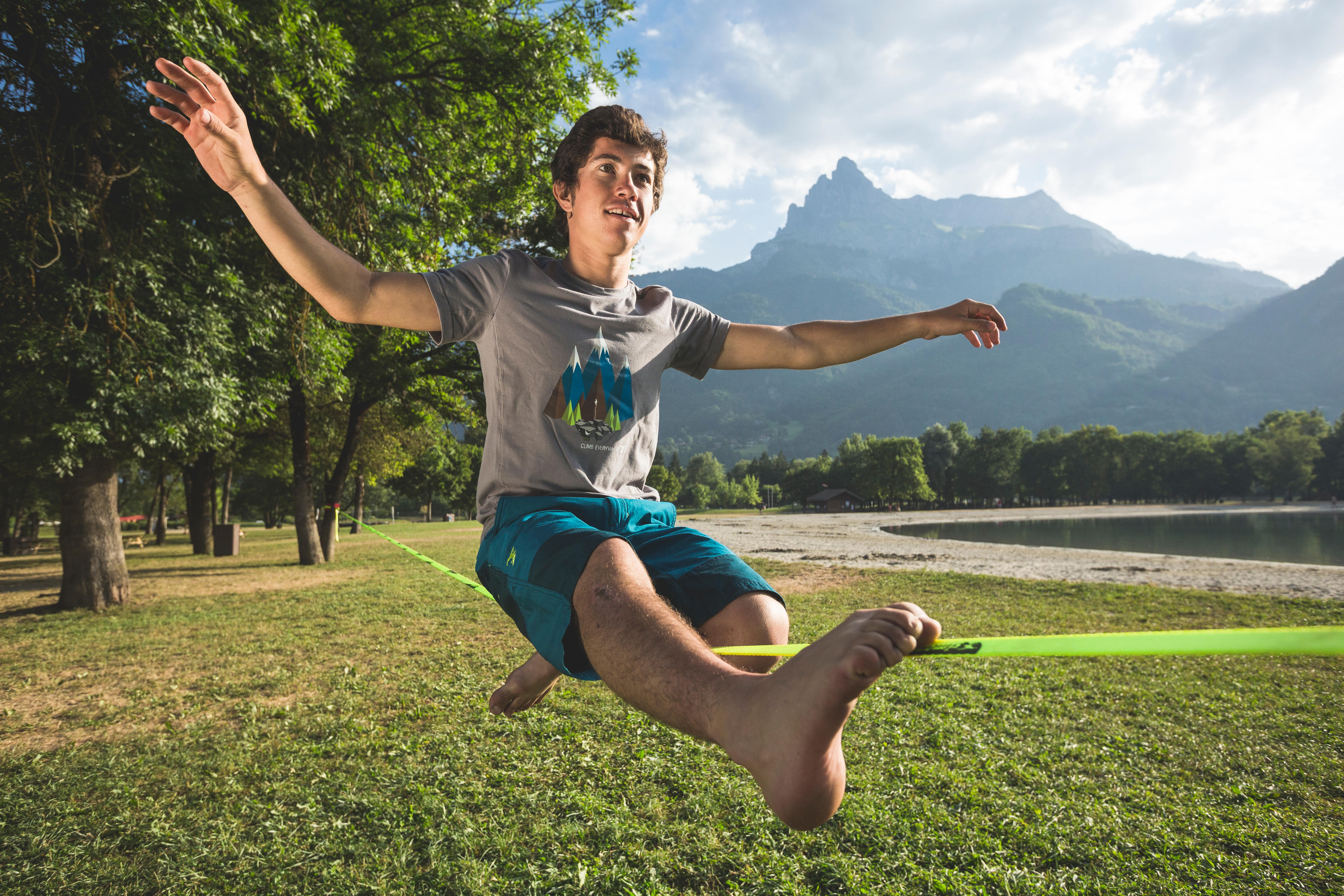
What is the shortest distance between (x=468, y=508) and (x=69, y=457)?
198 ft

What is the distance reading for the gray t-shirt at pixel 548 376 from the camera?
221 cm

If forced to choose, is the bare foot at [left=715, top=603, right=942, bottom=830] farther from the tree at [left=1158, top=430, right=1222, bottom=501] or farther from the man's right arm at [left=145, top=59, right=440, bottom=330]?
the tree at [left=1158, top=430, right=1222, bottom=501]

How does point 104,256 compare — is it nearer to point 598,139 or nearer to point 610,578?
point 598,139

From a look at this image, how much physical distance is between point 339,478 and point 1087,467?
107 metres

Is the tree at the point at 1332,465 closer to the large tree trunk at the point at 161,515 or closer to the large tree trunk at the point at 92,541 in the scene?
the large tree trunk at the point at 92,541

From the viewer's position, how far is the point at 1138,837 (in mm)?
3684

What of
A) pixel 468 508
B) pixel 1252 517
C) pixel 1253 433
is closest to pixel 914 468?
pixel 1252 517

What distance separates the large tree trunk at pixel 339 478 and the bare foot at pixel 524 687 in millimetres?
16024

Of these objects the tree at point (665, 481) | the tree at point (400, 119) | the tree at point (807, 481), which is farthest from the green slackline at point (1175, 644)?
the tree at point (807, 481)

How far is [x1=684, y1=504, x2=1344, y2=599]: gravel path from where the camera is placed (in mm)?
15773

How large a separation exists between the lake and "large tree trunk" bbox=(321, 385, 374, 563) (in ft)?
97.5

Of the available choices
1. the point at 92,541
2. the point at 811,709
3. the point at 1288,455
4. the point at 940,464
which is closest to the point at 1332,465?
the point at 1288,455

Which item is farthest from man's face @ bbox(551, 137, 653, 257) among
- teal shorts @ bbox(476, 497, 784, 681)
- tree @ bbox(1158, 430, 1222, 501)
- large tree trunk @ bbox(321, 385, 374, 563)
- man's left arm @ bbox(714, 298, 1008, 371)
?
tree @ bbox(1158, 430, 1222, 501)

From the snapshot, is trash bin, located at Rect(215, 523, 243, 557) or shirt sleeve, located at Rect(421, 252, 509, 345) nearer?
shirt sleeve, located at Rect(421, 252, 509, 345)
